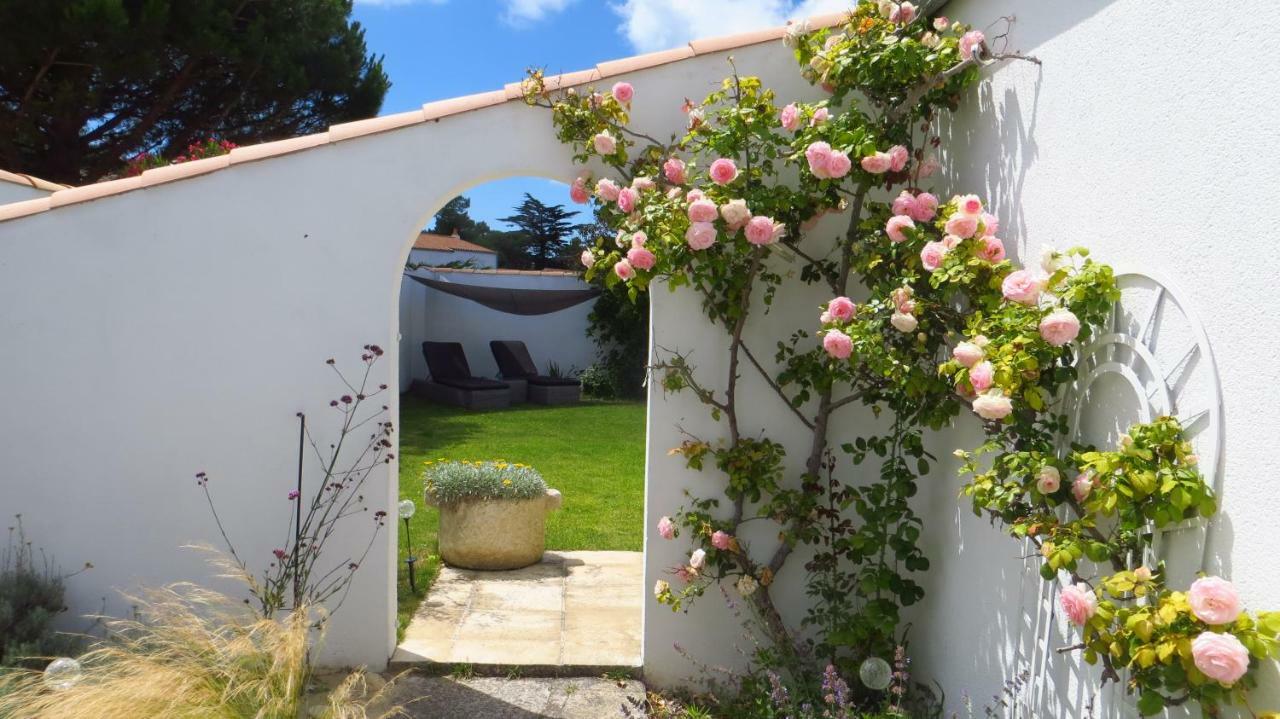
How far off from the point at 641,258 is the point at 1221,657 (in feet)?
8.83

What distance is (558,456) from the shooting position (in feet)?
36.7

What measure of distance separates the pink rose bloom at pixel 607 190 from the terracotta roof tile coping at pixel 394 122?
1.99 ft

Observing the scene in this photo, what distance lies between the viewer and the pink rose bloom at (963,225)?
3158 millimetres

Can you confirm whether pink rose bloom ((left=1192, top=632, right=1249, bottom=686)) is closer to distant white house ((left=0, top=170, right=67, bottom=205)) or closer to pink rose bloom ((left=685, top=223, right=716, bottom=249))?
pink rose bloom ((left=685, top=223, right=716, bottom=249))

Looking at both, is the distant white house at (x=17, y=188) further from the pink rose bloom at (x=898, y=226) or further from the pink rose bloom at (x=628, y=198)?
the pink rose bloom at (x=898, y=226)

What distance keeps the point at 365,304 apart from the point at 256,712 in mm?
2144

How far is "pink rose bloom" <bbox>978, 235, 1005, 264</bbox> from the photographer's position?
314 centimetres

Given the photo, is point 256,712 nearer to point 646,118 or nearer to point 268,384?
point 268,384

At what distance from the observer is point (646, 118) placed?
4.40m

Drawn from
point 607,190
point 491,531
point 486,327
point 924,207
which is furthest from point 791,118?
point 486,327

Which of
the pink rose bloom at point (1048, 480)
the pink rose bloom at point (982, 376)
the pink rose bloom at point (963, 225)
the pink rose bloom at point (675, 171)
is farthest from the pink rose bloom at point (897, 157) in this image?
the pink rose bloom at point (1048, 480)

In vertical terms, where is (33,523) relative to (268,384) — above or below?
below

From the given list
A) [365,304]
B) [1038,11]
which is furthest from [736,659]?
[1038,11]

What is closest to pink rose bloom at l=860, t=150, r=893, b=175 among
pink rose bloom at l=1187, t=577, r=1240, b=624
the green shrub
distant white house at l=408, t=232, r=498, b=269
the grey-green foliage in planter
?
pink rose bloom at l=1187, t=577, r=1240, b=624
